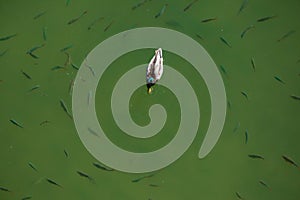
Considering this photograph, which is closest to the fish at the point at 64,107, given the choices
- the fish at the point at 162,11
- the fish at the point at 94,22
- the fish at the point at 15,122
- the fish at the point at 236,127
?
the fish at the point at 15,122

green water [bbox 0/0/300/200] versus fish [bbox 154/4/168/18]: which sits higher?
fish [bbox 154/4/168/18]

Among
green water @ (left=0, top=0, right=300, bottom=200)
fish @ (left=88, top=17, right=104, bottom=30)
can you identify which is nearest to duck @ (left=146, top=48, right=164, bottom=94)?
green water @ (left=0, top=0, right=300, bottom=200)

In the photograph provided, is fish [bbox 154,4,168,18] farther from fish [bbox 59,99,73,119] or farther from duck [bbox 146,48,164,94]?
fish [bbox 59,99,73,119]

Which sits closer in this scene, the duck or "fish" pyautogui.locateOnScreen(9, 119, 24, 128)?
the duck

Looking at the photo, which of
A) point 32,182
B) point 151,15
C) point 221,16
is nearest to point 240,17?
point 221,16

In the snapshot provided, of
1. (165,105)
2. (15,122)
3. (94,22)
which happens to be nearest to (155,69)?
(165,105)

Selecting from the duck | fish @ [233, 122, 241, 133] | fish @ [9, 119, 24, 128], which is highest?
the duck
